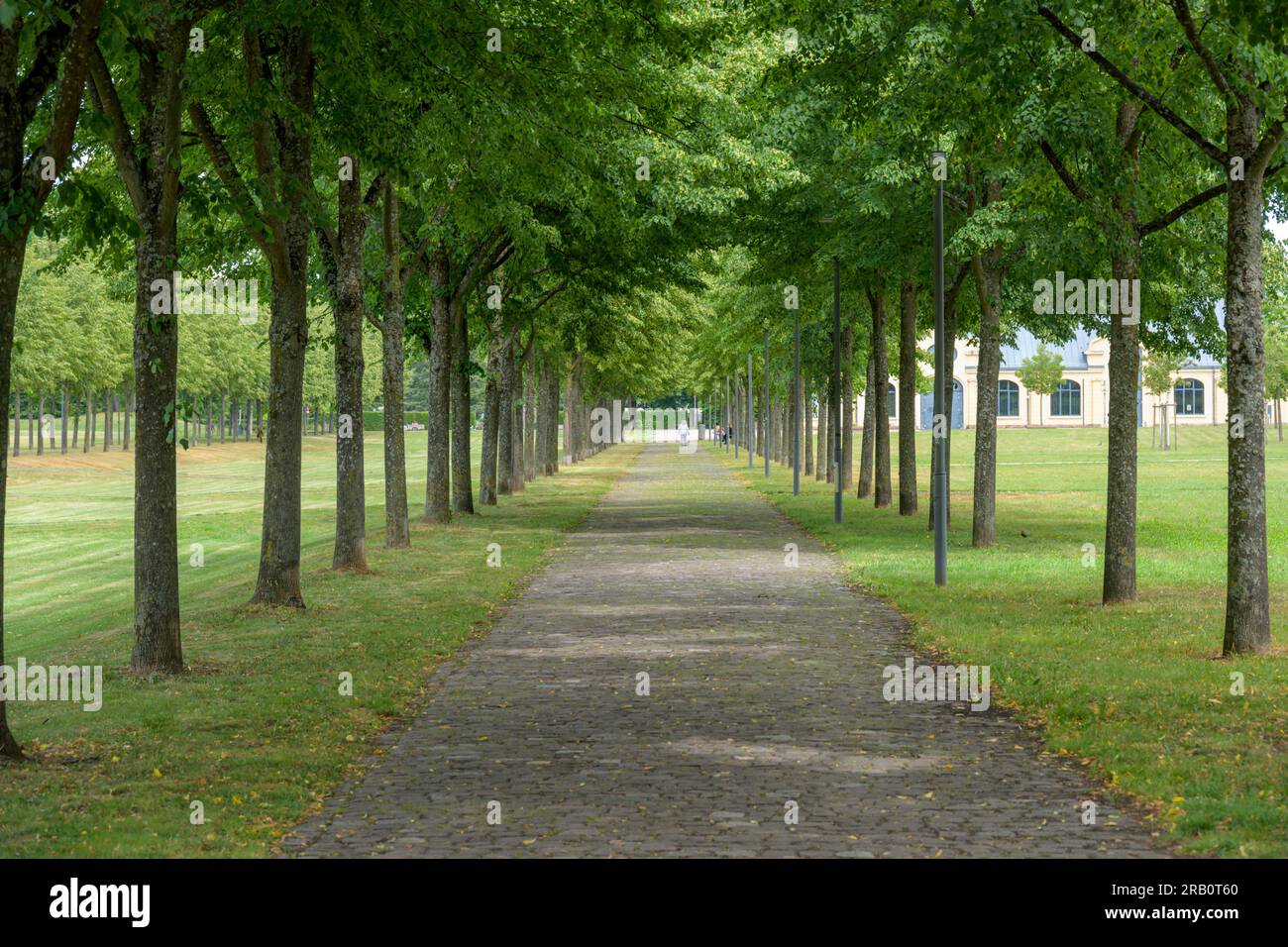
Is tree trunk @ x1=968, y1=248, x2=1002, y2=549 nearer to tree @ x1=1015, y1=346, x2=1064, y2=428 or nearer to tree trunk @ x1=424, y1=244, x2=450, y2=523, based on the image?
tree trunk @ x1=424, y1=244, x2=450, y2=523

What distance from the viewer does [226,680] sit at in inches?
483

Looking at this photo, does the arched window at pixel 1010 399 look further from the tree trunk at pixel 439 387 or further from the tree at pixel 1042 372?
the tree trunk at pixel 439 387

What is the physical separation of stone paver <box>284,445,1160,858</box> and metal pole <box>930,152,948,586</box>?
2.03 metres

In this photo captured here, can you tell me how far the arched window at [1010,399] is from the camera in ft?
429

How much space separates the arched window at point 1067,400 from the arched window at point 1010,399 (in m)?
2.96

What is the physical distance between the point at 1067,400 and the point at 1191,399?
32.2 ft

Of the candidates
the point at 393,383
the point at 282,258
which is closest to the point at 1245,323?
the point at 282,258

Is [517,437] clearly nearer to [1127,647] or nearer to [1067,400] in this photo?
[1127,647]

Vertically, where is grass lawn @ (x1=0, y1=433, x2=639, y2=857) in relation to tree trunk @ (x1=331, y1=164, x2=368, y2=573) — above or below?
below

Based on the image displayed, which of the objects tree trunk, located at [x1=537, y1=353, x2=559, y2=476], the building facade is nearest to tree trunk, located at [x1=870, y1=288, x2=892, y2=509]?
tree trunk, located at [x1=537, y1=353, x2=559, y2=476]

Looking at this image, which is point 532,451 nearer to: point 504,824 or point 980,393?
point 980,393

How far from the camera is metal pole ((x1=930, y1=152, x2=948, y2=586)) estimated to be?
61.7 ft

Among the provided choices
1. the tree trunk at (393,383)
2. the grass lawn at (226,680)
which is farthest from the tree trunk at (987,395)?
the tree trunk at (393,383)

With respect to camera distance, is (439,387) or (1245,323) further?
(439,387)
